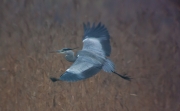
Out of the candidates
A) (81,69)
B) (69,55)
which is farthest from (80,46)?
(81,69)

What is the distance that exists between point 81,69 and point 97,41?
381mm

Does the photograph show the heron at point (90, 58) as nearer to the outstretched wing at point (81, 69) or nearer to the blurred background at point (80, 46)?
the outstretched wing at point (81, 69)

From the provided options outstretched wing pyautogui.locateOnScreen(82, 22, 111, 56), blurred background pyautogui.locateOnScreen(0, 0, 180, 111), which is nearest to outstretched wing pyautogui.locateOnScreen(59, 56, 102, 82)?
outstretched wing pyautogui.locateOnScreen(82, 22, 111, 56)

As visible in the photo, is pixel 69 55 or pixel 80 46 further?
pixel 80 46

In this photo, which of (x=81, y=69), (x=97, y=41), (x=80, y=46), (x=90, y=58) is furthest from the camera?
(x=80, y=46)

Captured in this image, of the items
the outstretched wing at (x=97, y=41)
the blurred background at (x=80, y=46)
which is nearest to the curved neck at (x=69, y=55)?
the outstretched wing at (x=97, y=41)

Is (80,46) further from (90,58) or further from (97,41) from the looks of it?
(90,58)

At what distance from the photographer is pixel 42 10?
2678mm

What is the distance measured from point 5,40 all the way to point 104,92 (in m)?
0.83

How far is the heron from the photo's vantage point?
180 cm

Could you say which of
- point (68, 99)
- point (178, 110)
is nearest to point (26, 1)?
point (68, 99)

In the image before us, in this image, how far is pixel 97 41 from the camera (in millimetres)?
2186

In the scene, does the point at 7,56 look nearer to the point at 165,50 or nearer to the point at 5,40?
the point at 5,40

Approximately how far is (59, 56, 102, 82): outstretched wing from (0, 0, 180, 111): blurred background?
2.41ft
